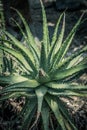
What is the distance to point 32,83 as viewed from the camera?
3699 millimetres

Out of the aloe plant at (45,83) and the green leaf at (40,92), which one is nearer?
the green leaf at (40,92)

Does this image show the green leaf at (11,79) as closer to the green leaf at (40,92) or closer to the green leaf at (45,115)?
the green leaf at (40,92)

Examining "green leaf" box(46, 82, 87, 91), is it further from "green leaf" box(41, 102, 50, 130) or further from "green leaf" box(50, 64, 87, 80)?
"green leaf" box(41, 102, 50, 130)

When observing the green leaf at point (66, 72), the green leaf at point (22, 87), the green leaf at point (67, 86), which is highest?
the green leaf at point (66, 72)

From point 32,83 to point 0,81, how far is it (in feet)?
1.06

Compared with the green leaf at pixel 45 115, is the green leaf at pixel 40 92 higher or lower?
higher

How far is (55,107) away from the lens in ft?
11.9

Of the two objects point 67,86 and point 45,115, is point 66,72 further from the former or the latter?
point 45,115

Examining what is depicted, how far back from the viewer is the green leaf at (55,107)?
3.56 m

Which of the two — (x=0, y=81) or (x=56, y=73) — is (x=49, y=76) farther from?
(x=0, y=81)

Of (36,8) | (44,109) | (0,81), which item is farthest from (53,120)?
(36,8)

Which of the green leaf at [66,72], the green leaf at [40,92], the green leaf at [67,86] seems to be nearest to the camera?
the green leaf at [40,92]

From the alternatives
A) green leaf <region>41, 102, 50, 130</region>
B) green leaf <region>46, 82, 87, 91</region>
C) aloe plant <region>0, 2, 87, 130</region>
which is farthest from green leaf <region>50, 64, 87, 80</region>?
green leaf <region>41, 102, 50, 130</region>

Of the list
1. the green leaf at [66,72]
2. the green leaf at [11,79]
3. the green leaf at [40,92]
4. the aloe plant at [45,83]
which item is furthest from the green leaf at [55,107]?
the green leaf at [11,79]
